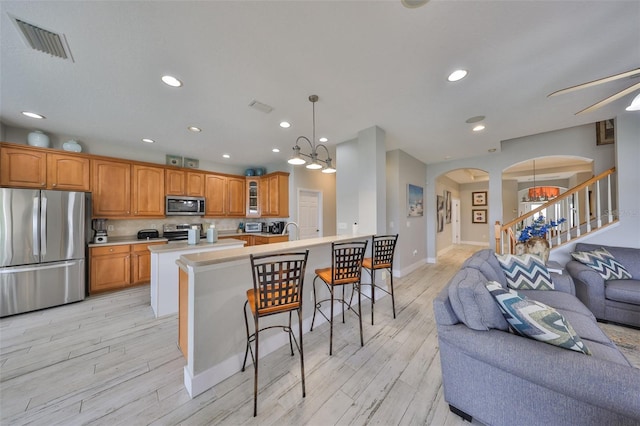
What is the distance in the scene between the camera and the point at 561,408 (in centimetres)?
102

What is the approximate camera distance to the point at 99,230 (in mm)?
3828

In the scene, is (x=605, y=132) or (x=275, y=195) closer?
(x=605, y=132)

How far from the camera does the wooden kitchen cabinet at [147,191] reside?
4211 millimetres

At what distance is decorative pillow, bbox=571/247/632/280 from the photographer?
2576mm

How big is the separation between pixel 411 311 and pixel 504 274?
118 centimetres

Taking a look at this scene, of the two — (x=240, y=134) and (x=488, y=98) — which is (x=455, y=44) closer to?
(x=488, y=98)

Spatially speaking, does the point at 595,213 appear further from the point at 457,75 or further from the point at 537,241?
the point at 457,75

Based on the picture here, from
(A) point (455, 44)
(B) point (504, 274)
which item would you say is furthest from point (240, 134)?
(B) point (504, 274)

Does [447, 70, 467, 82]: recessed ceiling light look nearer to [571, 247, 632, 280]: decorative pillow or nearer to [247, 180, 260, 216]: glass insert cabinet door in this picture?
[571, 247, 632, 280]: decorative pillow

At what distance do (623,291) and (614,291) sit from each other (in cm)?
6

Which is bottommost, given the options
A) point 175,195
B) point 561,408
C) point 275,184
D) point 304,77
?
point 561,408

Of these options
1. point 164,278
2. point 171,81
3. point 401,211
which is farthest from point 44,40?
point 401,211

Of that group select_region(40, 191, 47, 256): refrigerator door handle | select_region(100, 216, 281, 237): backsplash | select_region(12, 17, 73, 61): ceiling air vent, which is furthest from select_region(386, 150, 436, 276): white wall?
select_region(40, 191, 47, 256): refrigerator door handle

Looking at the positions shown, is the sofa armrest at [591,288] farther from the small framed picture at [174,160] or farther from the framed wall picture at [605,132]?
the small framed picture at [174,160]
